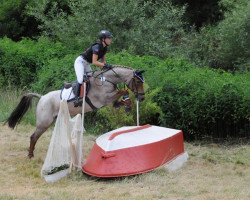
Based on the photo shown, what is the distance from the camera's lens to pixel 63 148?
9477 millimetres

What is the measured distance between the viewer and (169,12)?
1728cm

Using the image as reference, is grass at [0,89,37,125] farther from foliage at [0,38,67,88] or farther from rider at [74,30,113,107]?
rider at [74,30,113,107]

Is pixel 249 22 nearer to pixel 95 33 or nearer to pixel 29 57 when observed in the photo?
pixel 95 33

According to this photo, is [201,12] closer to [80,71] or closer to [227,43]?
[227,43]

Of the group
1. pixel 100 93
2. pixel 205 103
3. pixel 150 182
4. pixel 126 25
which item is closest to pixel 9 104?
pixel 126 25

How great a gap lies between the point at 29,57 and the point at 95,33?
7.39 feet

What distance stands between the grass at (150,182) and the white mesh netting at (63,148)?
0.16 meters

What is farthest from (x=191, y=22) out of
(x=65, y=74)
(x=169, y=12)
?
(x=65, y=74)

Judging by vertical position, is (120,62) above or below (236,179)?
above

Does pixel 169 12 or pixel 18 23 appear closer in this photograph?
pixel 169 12

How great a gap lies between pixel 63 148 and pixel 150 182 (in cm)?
167

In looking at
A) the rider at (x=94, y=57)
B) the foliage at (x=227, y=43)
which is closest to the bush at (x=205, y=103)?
the rider at (x=94, y=57)

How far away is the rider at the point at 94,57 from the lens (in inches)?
394

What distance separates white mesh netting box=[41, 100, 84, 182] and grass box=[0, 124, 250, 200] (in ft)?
0.52
